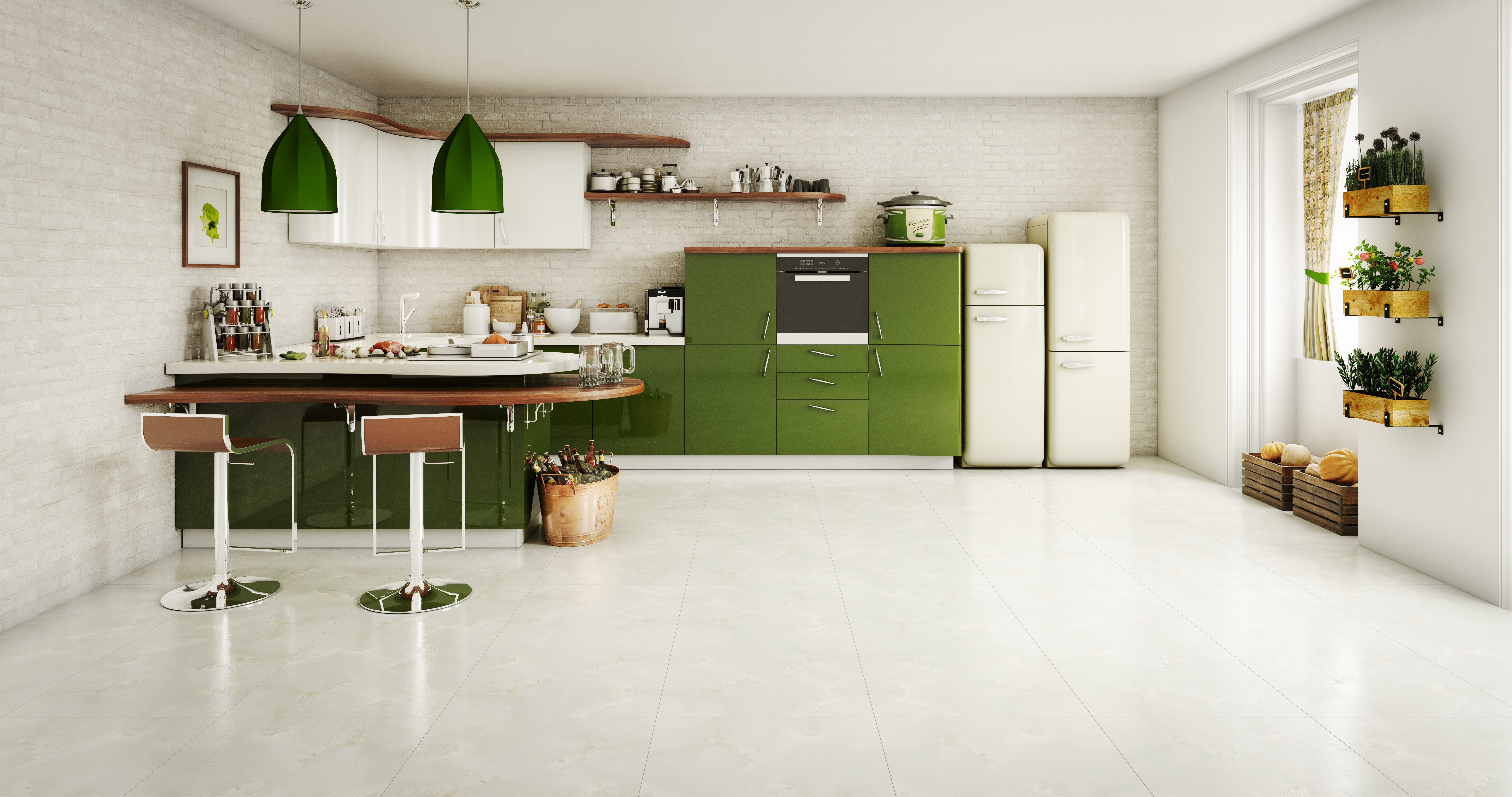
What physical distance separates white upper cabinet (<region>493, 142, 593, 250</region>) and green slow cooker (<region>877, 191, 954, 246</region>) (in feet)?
7.47

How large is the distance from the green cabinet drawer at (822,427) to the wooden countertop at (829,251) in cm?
107

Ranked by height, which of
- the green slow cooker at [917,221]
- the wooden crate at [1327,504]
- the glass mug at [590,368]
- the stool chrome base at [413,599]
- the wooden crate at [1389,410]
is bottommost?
the stool chrome base at [413,599]

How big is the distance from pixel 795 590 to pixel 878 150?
4.23 metres

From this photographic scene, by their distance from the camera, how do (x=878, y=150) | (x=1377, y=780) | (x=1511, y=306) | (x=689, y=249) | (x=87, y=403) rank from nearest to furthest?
(x=1377, y=780)
(x=1511, y=306)
(x=87, y=403)
(x=689, y=249)
(x=878, y=150)

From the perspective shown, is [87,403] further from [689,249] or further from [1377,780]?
[1377,780]

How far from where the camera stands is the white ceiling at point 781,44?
471 cm

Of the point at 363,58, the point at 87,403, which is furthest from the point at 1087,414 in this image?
the point at 87,403

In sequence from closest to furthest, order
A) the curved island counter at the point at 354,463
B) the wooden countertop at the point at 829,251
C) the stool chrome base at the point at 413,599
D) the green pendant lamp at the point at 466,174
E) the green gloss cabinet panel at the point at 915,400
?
the stool chrome base at the point at 413,599, the green pendant lamp at the point at 466,174, the curved island counter at the point at 354,463, the wooden countertop at the point at 829,251, the green gloss cabinet panel at the point at 915,400

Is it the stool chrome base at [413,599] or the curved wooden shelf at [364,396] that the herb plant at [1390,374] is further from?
the stool chrome base at [413,599]

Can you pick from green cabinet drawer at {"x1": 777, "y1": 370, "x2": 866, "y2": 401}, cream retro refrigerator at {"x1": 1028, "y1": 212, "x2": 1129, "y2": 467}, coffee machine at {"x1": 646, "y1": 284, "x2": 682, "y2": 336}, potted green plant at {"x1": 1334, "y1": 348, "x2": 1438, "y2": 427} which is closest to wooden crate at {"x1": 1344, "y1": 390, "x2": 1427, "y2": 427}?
potted green plant at {"x1": 1334, "y1": 348, "x2": 1438, "y2": 427}

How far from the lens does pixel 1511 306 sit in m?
3.63

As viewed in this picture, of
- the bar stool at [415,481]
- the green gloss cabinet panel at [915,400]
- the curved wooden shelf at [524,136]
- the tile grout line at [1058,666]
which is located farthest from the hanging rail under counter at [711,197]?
the bar stool at [415,481]

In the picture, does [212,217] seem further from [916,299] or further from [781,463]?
[916,299]

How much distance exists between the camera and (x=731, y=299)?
6.50 m
